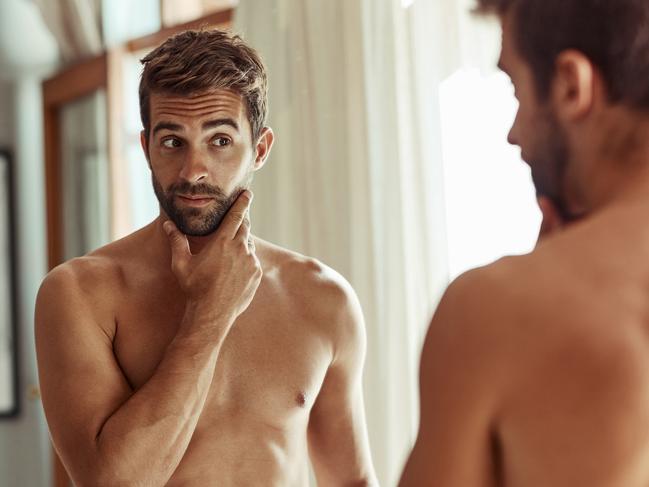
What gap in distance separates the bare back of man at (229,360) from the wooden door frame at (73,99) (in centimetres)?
221

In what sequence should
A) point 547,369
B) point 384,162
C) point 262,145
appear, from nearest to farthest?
point 547,369, point 262,145, point 384,162

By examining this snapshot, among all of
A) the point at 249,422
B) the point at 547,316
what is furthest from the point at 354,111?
the point at 547,316

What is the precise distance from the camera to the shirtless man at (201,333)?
1689mm

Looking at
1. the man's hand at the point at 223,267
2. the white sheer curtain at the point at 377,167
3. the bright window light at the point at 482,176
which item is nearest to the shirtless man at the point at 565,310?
the man's hand at the point at 223,267

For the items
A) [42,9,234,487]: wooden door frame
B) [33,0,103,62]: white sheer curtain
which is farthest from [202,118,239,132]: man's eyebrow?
[33,0,103,62]: white sheer curtain

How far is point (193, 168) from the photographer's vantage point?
184 cm

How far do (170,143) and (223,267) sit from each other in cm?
25

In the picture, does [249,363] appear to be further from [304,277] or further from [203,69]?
[203,69]

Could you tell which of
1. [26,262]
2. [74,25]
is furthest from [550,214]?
Answer: [26,262]

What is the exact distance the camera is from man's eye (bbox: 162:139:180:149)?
1868 millimetres

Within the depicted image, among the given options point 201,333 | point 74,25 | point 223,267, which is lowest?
point 201,333

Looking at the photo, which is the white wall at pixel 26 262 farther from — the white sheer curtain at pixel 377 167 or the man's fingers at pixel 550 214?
the man's fingers at pixel 550 214

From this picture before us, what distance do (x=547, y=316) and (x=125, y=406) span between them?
979 mm

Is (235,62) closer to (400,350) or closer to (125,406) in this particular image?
(125,406)
